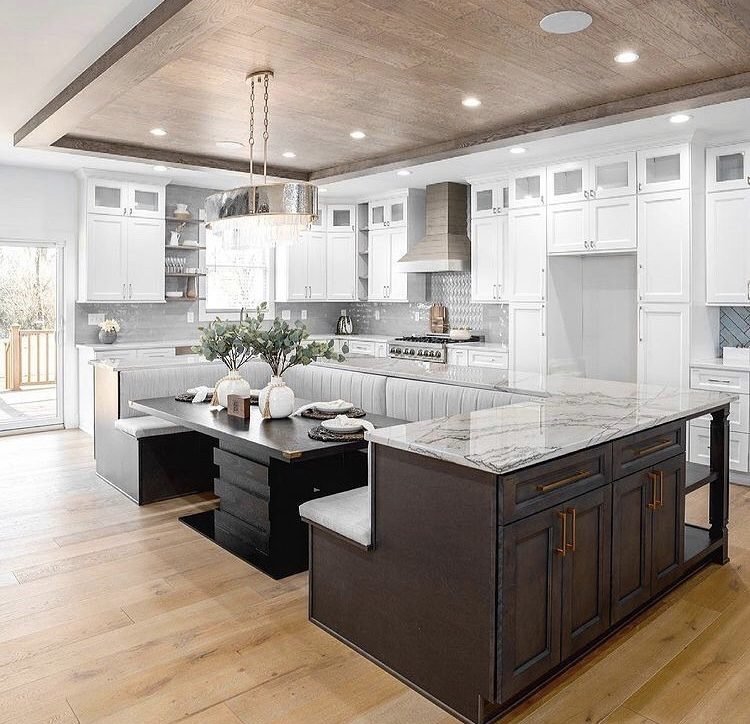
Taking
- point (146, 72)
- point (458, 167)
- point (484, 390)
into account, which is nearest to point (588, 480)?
point (484, 390)

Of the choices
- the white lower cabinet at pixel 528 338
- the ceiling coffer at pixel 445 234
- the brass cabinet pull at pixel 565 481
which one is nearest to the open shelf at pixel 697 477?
the brass cabinet pull at pixel 565 481

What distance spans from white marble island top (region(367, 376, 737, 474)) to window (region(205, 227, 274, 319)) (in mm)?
5305

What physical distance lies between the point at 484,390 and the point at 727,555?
1.51m

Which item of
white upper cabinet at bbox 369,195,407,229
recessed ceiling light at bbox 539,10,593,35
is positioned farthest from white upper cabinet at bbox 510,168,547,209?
recessed ceiling light at bbox 539,10,593,35

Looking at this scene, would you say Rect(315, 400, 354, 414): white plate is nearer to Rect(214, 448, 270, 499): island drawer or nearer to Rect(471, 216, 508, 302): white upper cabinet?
Rect(214, 448, 270, 499): island drawer

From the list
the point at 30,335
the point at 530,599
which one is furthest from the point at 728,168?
the point at 30,335

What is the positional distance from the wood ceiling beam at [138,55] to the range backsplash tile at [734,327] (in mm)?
4395

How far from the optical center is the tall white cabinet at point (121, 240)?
21.9ft

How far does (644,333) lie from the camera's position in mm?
5312

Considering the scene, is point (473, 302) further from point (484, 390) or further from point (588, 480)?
point (588, 480)

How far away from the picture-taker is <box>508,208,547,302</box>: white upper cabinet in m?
5.98

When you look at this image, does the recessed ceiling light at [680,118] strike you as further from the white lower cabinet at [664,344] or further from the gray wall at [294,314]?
the gray wall at [294,314]

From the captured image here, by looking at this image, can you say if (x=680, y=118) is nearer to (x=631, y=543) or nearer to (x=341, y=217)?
(x=631, y=543)

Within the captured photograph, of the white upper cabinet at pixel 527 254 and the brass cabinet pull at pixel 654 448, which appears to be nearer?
the brass cabinet pull at pixel 654 448
